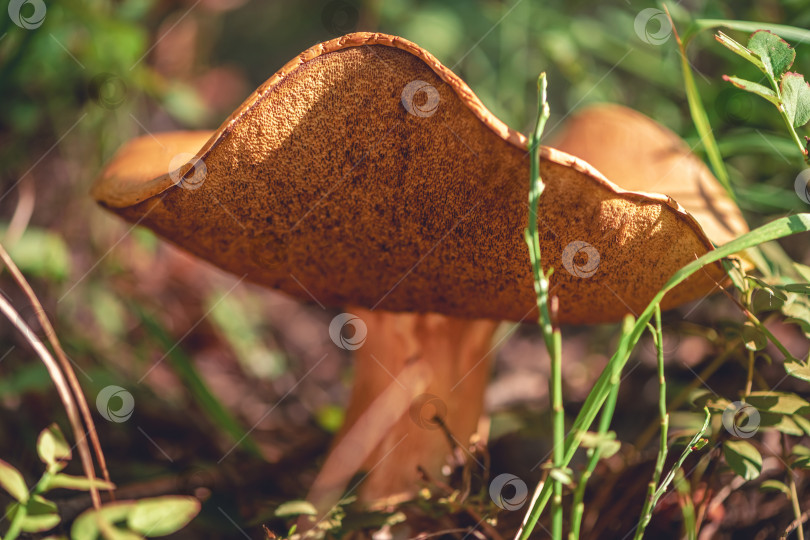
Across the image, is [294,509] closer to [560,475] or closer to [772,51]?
[560,475]

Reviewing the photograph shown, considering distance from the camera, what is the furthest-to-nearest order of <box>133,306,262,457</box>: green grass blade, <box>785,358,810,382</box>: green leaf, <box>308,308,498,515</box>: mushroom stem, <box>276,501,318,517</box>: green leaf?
<box>133,306,262,457</box>: green grass blade → <box>308,308,498,515</box>: mushroom stem → <box>276,501,318,517</box>: green leaf → <box>785,358,810,382</box>: green leaf

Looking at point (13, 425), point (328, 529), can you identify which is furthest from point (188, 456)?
point (328, 529)

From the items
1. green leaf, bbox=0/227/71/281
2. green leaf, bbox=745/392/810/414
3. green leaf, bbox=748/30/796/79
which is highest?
green leaf, bbox=0/227/71/281

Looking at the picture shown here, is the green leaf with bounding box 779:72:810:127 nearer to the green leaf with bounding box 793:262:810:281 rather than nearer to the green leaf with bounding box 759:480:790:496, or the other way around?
the green leaf with bounding box 793:262:810:281

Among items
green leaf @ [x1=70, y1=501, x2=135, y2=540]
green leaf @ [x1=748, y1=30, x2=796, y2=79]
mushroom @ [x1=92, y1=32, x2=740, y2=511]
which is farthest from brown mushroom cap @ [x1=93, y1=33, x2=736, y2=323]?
green leaf @ [x1=70, y1=501, x2=135, y2=540]

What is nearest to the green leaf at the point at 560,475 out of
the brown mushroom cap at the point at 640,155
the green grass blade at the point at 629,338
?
the green grass blade at the point at 629,338

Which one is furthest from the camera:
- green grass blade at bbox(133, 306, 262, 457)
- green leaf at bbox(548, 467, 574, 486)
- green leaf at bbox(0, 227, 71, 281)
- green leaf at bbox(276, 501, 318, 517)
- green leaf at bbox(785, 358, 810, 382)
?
green leaf at bbox(0, 227, 71, 281)

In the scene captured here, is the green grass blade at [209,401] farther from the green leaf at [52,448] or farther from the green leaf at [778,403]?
the green leaf at [778,403]

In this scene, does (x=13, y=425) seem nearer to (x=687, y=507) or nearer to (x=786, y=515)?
(x=687, y=507)
